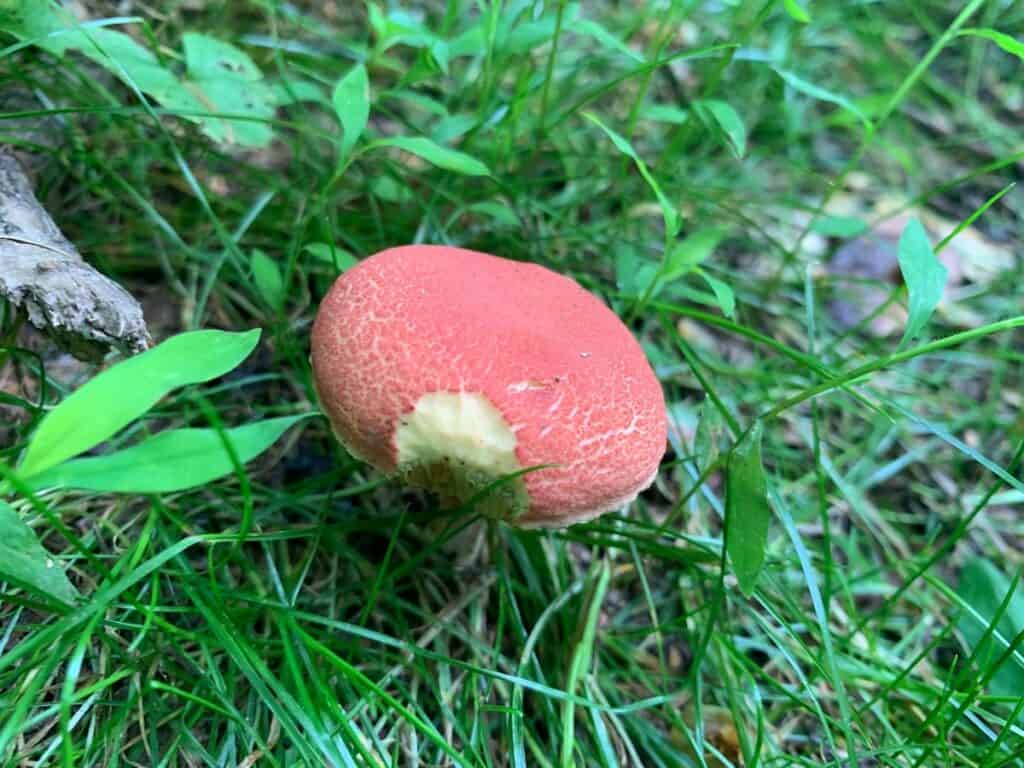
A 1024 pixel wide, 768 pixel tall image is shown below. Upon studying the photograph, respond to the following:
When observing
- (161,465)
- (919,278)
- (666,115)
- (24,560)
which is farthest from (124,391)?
(666,115)

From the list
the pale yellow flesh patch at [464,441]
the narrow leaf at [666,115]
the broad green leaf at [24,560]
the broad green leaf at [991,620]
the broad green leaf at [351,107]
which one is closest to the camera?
the broad green leaf at [24,560]

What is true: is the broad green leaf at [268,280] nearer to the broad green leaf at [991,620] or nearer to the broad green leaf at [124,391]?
the broad green leaf at [124,391]

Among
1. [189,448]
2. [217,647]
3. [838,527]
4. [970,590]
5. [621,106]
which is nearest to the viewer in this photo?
[189,448]

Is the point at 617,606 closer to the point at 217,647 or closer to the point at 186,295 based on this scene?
the point at 217,647

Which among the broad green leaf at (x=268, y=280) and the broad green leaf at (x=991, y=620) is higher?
the broad green leaf at (x=268, y=280)

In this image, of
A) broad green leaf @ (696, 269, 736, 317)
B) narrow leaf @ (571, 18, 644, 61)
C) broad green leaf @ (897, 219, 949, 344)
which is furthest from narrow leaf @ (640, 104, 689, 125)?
broad green leaf @ (897, 219, 949, 344)

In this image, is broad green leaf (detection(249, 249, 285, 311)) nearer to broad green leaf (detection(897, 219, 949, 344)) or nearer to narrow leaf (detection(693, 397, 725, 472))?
narrow leaf (detection(693, 397, 725, 472))

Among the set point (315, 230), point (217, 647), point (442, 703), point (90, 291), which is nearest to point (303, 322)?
point (315, 230)

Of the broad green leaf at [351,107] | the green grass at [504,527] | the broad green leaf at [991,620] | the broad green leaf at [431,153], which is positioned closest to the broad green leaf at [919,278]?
the green grass at [504,527]
